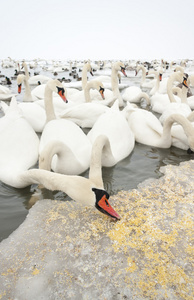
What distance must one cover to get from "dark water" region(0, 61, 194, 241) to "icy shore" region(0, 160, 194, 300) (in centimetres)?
25

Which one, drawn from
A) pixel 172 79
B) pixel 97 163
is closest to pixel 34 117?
pixel 97 163

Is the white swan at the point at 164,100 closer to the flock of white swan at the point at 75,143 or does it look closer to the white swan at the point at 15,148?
the flock of white swan at the point at 75,143

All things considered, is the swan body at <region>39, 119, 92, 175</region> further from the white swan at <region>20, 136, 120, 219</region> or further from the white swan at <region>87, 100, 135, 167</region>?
the white swan at <region>20, 136, 120, 219</region>

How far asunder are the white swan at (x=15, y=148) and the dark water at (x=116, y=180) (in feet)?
0.81

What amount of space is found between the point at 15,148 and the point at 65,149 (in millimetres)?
1113

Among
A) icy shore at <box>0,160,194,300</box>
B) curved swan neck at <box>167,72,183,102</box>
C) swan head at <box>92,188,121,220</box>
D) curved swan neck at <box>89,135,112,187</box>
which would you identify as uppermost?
curved swan neck at <box>167,72,183,102</box>

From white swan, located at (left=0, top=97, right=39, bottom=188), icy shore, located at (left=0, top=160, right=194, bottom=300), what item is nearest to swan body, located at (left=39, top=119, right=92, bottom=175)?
white swan, located at (left=0, top=97, right=39, bottom=188)

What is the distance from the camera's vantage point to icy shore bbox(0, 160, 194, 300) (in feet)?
7.70

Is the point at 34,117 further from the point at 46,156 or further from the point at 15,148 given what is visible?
the point at 46,156

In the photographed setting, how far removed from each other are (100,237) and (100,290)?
69cm

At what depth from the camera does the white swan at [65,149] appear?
3.79 m

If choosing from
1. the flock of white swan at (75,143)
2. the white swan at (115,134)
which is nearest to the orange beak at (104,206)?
the flock of white swan at (75,143)

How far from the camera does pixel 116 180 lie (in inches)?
178

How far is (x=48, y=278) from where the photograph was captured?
246 centimetres
